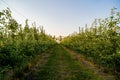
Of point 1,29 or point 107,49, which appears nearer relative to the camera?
point 1,29

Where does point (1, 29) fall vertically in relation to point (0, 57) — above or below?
above

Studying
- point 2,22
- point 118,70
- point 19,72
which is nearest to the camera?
point 2,22

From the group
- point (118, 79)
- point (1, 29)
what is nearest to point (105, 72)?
point (118, 79)

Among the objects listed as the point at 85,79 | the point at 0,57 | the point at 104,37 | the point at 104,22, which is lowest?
the point at 85,79

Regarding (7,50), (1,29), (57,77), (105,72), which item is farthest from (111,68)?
(1,29)

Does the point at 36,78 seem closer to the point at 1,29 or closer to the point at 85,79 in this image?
the point at 85,79

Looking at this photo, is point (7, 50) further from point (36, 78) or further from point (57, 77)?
point (57, 77)

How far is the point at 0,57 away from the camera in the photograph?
10.8 meters

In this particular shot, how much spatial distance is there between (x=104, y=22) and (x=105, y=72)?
383 centimetres

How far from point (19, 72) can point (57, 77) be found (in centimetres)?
248

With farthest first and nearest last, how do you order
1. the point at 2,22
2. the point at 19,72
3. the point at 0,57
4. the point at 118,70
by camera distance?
the point at 118,70 → the point at 19,72 → the point at 0,57 → the point at 2,22

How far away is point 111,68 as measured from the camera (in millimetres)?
15922

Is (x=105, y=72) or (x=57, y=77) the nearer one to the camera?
(x=57, y=77)

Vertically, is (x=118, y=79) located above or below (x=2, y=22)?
below
